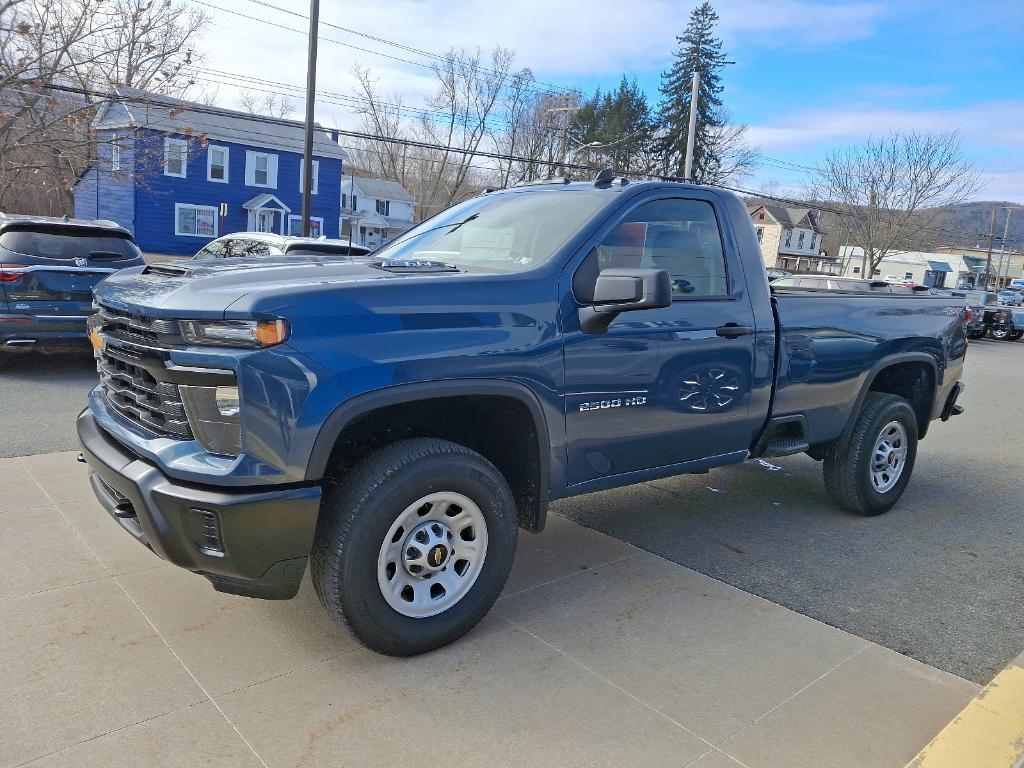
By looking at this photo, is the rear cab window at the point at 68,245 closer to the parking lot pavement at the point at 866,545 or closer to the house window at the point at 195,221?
the parking lot pavement at the point at 866,545

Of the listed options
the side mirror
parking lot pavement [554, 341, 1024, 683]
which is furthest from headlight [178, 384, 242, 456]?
parking lot pavement [554, 341, 1024, 683]

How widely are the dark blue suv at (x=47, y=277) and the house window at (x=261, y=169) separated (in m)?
31.0

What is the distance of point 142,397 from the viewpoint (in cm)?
309

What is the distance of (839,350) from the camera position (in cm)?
491

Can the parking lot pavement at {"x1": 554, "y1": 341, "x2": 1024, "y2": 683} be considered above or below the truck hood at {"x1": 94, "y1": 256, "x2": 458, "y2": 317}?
below

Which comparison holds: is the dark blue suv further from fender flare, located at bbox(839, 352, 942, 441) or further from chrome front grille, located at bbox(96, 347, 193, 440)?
fender flare, located at bbox(839, 352, 942, 441)

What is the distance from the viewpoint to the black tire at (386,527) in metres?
2.96

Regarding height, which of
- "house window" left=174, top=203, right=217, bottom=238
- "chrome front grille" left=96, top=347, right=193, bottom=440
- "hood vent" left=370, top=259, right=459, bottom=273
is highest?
"house window" left=174, top=203, right=217, bottom=238

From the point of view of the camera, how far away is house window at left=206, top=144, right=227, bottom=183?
36344mm

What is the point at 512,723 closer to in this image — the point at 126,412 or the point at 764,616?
the point at 764,616

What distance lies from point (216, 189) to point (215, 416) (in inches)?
1472

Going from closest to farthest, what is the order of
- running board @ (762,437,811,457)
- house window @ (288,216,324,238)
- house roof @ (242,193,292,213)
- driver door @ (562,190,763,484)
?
driver door @ (562,190,763,484)
running board @ (762,437,811,457)
house roof @ (242,193,292,213)
house window @ (288,216,324,238)

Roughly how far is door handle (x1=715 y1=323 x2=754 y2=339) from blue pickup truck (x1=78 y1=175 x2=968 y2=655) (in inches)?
0.5

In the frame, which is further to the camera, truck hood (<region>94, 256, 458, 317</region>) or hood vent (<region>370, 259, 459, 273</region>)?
hood vent (<region>370, 259, 459, 273</region>)
